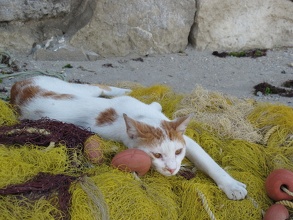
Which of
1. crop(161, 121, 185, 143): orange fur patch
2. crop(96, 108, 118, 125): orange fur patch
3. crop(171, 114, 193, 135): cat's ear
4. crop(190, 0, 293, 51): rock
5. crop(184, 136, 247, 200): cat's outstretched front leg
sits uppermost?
crop(171, 114, 193, 135): cat's ear

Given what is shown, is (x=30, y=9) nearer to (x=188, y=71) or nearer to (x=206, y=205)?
(x=188, y=71)

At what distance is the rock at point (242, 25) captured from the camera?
26.1ft

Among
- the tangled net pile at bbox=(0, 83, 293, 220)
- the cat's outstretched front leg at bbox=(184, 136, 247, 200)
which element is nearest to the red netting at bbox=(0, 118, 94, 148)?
the tangled net pile at bbox=(0, 83, 293, 220)

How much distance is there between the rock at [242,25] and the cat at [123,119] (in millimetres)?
3150

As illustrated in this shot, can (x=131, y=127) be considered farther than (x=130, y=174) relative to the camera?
Yes

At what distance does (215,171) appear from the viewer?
143 inches

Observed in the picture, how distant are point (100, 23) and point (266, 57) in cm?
265

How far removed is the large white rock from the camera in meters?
7.49

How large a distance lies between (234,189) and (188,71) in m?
3.99

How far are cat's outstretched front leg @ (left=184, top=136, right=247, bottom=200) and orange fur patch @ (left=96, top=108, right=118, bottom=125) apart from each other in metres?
0.64

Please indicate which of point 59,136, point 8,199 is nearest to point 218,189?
point 59,136

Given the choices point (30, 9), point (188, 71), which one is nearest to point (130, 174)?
point (188, 71)

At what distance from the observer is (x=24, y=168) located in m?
3.26

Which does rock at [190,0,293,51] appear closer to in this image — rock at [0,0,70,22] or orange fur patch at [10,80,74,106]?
rock at [0,0,70,22]
